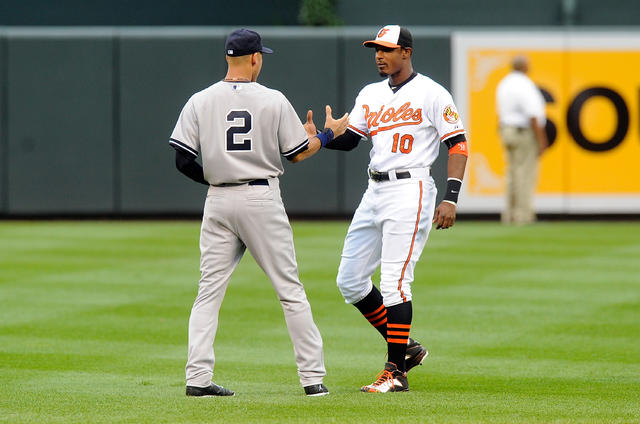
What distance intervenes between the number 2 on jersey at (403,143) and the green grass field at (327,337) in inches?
51.8

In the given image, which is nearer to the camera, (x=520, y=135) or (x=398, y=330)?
(x=398, y=330)

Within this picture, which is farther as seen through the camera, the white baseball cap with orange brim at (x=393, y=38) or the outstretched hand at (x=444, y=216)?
the white baseball cap with orange brim at (x=393, y=38)

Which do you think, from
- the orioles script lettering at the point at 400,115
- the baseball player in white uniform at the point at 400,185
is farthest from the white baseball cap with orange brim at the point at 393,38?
the orioles script lettering at the point at 400,115

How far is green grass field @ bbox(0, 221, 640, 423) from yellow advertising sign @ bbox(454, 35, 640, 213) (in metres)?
3.49

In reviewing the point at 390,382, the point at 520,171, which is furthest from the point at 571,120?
the point at 390,382

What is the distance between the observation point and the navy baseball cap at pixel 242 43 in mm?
6027

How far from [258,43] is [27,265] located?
696 centimetres

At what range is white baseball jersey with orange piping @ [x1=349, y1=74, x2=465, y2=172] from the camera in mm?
6578

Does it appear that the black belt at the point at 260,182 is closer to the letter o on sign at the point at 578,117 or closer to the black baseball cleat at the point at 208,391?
the black baseball cleat at the point at 208,391

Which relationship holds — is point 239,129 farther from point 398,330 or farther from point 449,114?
point 398,330

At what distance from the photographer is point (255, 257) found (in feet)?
20.1

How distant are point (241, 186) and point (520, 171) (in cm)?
1149

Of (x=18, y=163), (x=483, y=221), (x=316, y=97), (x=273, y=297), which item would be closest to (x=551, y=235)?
(x=483, y=221)

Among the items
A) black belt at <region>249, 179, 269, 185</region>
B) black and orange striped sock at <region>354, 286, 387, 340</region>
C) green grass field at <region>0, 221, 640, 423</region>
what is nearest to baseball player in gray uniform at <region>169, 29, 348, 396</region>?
black belt at <region>249, 179, 269, 185</region>
